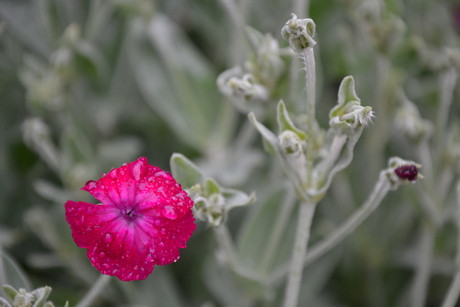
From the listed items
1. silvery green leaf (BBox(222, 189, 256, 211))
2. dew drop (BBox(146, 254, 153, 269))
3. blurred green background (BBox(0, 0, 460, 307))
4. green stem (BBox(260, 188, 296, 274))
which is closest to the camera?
dew drop (BBox(146, 254, 153, 269))

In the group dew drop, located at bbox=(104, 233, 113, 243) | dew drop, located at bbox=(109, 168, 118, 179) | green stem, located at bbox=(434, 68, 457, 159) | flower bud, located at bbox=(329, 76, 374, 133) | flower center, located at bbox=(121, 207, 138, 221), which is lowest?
dew drop, located at bbox=(104, 233, 113, 243)

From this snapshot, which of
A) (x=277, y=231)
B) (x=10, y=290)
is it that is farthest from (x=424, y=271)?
(x=10, y=290)

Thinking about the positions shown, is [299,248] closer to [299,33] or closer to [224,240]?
[224,240]

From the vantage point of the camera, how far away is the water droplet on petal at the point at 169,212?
1.97 ft

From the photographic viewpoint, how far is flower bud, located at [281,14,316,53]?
0.60 m

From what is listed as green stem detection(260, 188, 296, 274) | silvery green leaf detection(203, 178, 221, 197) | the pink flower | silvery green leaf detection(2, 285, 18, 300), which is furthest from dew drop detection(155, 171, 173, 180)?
green stem detection(260, 188, 296, 274)

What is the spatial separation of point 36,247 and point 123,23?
507mm

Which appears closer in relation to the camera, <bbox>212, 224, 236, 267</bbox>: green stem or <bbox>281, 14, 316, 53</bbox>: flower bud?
<bbox>281, 14, 316, 53</bbox>: flower bud

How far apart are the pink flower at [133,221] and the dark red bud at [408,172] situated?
0.24 m

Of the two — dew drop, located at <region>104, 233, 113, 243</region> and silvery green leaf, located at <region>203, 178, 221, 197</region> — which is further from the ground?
silvery green leaf, located at <region>203, 178, 221, 197</region>

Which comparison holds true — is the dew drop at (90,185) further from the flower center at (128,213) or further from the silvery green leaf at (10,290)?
the silvery green leaf at (10,290)

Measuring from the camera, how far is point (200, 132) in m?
1.24

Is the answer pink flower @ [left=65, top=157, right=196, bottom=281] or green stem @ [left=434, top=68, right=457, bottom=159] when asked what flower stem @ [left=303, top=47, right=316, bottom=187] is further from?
green stem @ [left=434, top=68, right=457, bottom=159]

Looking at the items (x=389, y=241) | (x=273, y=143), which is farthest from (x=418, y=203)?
(x=273, y=143)
